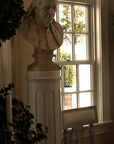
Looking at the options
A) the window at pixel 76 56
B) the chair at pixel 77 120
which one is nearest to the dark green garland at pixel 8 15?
the chair at pixel 77 120

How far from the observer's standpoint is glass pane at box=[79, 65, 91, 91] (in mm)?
Answer: 4098

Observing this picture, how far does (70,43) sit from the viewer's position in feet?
13.1

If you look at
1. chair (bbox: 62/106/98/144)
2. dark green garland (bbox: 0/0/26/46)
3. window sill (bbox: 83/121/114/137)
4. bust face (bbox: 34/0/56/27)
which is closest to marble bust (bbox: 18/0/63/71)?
bust face (bbox: 34/0/56/27)

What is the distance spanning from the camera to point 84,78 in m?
4.12

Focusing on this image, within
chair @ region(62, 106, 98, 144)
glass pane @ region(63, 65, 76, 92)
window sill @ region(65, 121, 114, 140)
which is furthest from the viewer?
glass pane @ region(63, 65, 76, 92)

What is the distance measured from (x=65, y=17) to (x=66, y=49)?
45 centimetres

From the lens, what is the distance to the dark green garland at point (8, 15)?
1010 mm

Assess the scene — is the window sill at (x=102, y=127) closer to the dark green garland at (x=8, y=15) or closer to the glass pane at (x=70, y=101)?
the glass pane at (x=70, y=101)

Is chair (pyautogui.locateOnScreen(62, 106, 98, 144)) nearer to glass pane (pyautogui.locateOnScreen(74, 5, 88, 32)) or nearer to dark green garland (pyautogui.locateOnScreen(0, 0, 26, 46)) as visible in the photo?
glass pane (pyautogui.locateOnScreen(74, 5, 88, 32))

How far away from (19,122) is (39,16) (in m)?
1.54

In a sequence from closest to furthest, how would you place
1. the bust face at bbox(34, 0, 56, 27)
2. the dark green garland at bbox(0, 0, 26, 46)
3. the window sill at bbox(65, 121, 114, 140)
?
the dark green garland at bbox(0, 0, 26, 46) → the bust face at bbox(34, 0, 56, 27) → the window sill at bbox(65, 121, 114, 140)

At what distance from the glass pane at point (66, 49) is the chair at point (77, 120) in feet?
2.65

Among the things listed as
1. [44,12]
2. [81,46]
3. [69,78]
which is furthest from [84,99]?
[44,12]

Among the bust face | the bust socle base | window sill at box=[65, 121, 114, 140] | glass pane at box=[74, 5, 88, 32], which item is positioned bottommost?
window sill at box=[65, 121, 114, 140]
